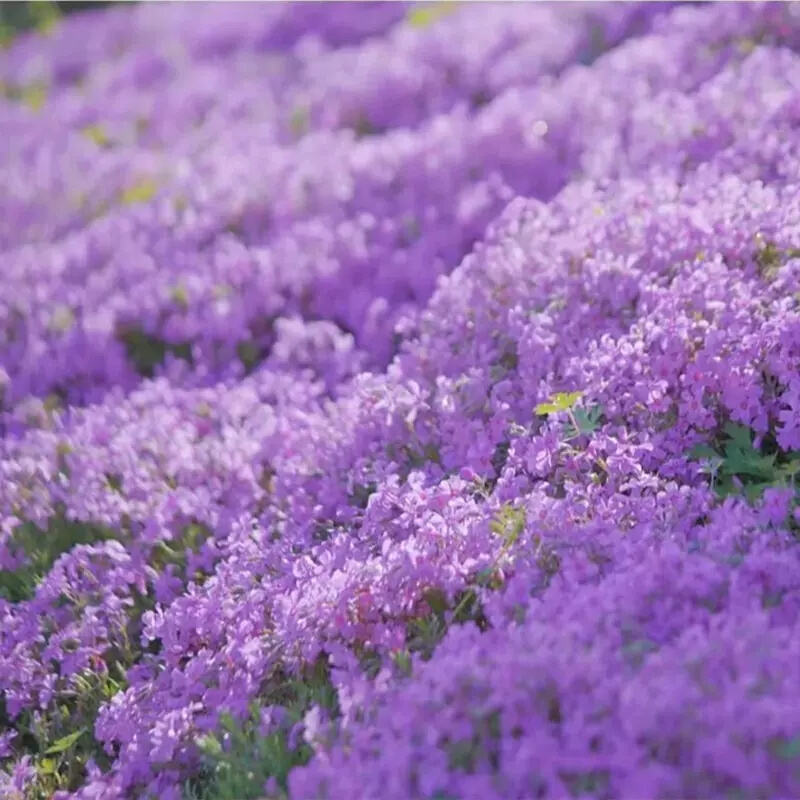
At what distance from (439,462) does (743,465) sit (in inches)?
51.5

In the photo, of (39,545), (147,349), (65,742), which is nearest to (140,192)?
(147,349)

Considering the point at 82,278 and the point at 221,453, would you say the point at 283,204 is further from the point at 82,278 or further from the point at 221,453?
the point at 221,453

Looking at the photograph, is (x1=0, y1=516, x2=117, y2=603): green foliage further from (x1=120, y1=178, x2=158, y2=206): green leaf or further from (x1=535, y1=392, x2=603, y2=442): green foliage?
(x1=120, y1=178, x2=158, y2=206): green leaf

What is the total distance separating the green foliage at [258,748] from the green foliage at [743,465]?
62.5 inches

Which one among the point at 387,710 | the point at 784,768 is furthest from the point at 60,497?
the point at 784,768

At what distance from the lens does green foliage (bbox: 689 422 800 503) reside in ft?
13.2

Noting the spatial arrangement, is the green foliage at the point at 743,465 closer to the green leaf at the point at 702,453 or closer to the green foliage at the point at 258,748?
the green leaf at the point at 702,453

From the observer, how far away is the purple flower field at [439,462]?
10.3 feet

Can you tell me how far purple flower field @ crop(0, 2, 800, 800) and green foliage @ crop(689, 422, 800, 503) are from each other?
21mm

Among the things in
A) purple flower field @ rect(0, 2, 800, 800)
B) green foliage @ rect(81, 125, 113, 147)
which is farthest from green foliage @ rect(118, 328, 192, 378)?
green foliage @ rect(81, 125, 113, 147)

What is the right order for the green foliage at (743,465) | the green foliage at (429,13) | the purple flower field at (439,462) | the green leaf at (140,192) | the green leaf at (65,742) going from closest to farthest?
the purple flower field at (439,462)
the green foliage at (743,465)
the green leaf at (65,742)
the green leaf at (140,192)
the green foliage at (429,13)

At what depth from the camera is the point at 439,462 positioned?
16.0 feet

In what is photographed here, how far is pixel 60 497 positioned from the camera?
5801mm

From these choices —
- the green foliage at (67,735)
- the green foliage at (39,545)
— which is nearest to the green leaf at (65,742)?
the green foliage at (67,735)
